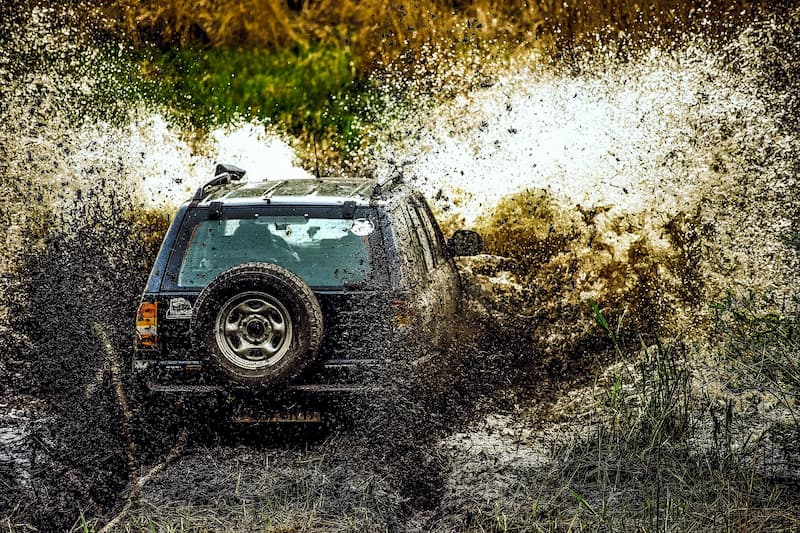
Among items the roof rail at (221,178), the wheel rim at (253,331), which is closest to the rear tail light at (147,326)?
the wheel rim at (253,331)

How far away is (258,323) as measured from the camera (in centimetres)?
498

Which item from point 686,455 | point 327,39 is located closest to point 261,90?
point 327,39

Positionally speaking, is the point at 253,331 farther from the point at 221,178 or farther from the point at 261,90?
the point at 261,90

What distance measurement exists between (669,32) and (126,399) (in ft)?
36.0

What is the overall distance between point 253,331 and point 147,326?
2.22 feet

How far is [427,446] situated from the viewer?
17.8ft

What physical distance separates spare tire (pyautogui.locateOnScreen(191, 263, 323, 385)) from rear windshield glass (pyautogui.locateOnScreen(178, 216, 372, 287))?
1.04 feet

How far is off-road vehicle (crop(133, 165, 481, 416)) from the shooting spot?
489 cm

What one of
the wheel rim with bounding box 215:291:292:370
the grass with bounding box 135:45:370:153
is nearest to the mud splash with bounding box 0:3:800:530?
the grass with bounding box 135:45:370:153

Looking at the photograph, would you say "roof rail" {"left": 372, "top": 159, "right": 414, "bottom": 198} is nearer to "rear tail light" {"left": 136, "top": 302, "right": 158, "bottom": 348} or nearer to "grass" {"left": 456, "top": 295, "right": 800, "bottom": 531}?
"rear tail light" {"left": 136, "top": 302, "right": 158, "bottom": 348}

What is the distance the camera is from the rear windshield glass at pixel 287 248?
516 cm

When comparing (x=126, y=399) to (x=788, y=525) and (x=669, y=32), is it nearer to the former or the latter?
(x=788, y=525)

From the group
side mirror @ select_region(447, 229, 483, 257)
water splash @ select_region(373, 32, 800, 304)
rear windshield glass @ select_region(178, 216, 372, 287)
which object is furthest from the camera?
water splash @ select_region(373, 32, 800, 304)

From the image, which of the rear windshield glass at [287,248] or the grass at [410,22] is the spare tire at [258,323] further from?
the grass at [410,22]
